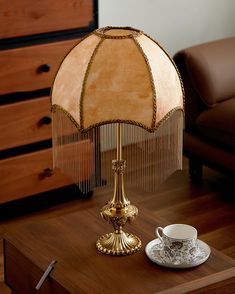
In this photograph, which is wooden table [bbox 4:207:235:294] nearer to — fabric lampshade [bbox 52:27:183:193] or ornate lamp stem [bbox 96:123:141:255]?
ornate lamp stem [bbox 96:123:141:255]

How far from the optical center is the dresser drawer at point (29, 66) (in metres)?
3.05

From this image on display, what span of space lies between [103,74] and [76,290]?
20.9 inches

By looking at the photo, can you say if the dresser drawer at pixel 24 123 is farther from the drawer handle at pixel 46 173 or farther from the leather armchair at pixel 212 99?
the leather armchair at pixel 212 99

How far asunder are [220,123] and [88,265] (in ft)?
4.59

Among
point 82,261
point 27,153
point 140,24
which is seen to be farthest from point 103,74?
point 140,24

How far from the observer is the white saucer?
6.79ft

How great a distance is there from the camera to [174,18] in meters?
4.08

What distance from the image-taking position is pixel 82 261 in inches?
83.1

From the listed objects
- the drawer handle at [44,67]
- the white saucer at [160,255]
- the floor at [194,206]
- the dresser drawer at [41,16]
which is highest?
the dresser drawer at [41,16]

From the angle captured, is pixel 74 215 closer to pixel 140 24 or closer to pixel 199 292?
pixel 199 292

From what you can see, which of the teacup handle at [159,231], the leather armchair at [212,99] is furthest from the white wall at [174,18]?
the teacup handle at [159,231]

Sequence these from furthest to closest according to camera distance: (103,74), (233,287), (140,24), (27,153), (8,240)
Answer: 1. (140,24)
2. (27,153)
3. (8,240)
4. (233,287)
5. (103,74)

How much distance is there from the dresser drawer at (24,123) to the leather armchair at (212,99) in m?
0.63

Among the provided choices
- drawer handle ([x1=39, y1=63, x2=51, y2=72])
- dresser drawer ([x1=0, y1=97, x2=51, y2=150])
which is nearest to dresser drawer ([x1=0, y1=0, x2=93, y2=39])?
drawer handle ([x1=39, y1=63, x2=51, y2=72])
